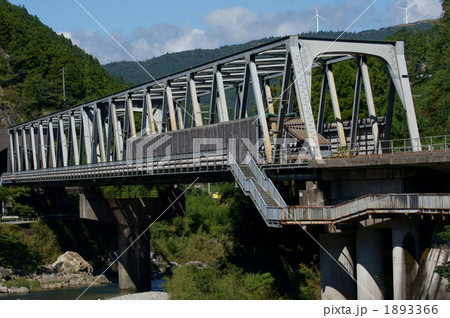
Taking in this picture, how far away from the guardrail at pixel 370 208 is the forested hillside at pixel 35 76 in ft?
315

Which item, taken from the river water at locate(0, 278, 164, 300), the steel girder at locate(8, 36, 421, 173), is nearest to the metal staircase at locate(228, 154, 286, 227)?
the steel girder at locate(8, 36, 421, 173)

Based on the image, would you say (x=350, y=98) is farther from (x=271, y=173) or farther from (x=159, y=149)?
(x=271, y=173)

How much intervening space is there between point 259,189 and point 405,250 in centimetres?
867

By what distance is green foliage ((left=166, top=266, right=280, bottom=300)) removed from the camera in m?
44.7

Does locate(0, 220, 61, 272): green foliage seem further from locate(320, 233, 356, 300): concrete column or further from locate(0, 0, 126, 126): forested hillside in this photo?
locate(0, 0, 126, 126): forested hillside

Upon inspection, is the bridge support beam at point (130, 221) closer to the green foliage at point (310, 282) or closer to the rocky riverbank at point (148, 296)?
the rocky riverbank at point (148, 296)

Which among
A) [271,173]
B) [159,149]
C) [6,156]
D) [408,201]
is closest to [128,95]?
[159,149]

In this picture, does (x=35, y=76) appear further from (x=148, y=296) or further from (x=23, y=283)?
(x=148, y=296)

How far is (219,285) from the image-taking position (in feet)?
153

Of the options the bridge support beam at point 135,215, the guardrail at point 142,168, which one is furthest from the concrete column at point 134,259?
the guardrail at point 142,168

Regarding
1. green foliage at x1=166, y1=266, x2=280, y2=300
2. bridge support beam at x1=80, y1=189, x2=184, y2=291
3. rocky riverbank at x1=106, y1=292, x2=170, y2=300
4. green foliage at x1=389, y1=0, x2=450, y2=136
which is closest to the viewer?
green foliage at x1=166, y1=266, x2=280, y2=300

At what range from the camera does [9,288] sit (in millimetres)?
60750

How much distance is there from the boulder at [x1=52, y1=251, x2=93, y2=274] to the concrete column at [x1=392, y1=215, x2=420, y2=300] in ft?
155

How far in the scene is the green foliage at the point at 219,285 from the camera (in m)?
44.7
